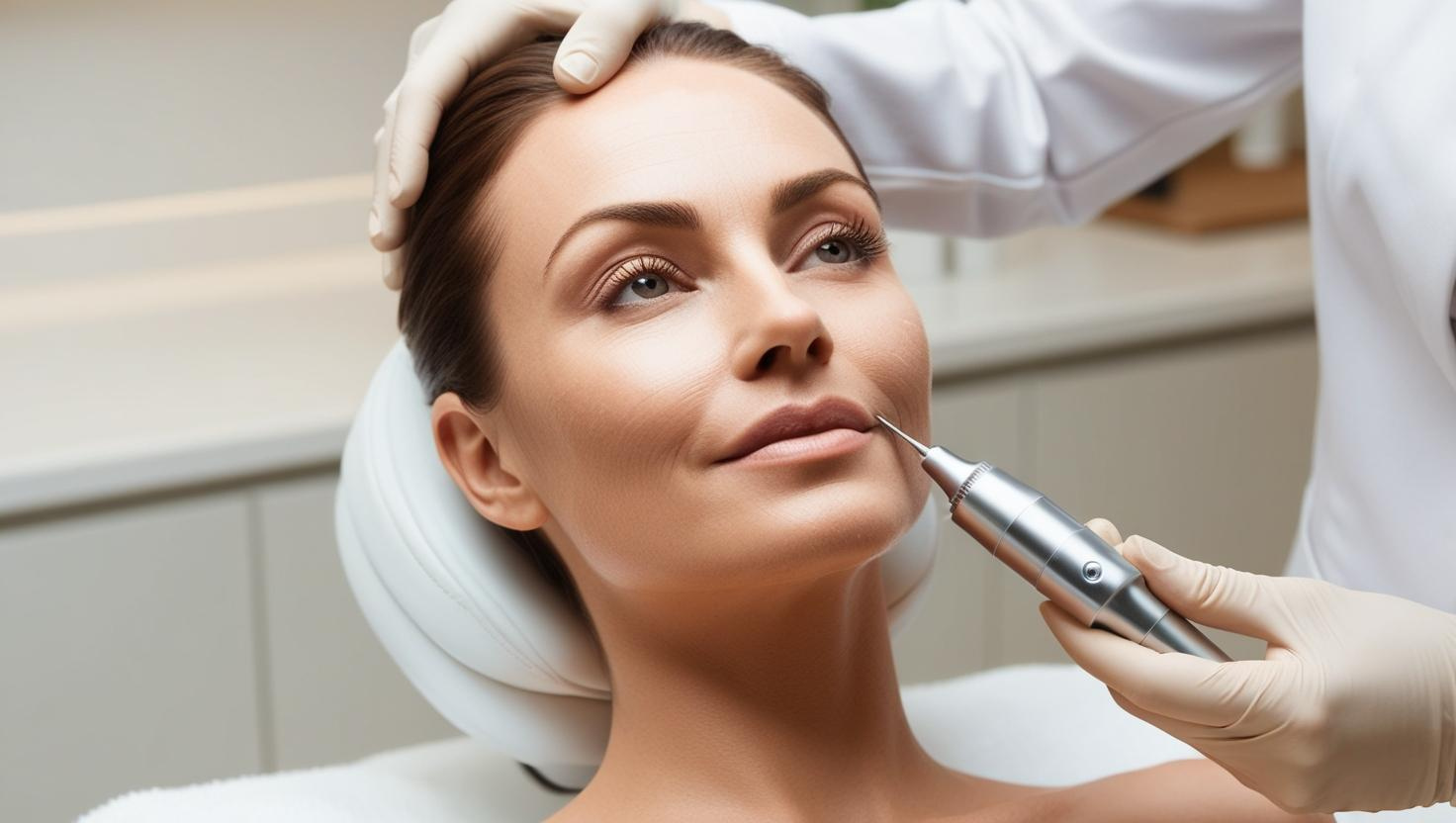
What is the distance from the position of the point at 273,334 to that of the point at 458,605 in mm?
1042

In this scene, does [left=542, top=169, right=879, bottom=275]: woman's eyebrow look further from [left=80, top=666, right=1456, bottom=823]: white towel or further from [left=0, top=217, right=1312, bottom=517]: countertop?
[left=0, top=217, right=1312, bottom=517]: countertop

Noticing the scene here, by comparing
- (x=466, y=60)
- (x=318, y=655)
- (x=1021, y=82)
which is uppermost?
(x=466, y=60)

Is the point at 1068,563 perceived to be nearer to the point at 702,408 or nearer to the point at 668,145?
the point at 702,408

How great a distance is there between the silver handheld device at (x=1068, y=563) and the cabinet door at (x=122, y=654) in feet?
3.73

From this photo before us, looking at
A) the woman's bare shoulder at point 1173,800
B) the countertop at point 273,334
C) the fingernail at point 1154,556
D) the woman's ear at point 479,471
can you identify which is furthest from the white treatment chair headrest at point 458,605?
the countertop at point 273,334

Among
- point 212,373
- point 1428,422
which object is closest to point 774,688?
point 1428,422

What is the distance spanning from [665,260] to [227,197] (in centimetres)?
118

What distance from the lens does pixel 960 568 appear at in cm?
226

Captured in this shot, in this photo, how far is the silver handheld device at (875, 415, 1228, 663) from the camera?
0.90 meters

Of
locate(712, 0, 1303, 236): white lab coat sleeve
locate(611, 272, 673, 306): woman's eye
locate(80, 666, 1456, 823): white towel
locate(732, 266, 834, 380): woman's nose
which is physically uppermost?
locate(732, 266, 834, 380): woman's nose

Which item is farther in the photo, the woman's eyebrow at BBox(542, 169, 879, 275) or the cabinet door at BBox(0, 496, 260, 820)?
the cabinet door at BBox(0, 496, 260, 820)

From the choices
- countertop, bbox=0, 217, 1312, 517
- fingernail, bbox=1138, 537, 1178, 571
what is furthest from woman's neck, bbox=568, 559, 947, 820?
countertop, bbox=0, 217, 1312, 517

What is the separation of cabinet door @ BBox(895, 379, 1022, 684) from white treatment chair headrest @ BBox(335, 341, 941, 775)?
0.99 metres

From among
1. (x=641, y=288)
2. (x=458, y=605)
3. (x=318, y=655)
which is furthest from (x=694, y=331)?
(x=318, y=655)
